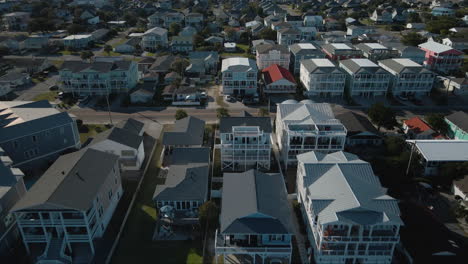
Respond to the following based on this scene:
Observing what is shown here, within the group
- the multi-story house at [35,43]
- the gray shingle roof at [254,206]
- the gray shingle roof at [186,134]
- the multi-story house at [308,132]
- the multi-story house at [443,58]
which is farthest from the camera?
the multi-story house at [35,43]

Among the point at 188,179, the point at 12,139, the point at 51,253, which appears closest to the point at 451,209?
the point at 188,179

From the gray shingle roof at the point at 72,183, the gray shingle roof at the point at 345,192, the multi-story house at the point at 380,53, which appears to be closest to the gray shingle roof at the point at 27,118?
the gray shingle roof at the point at 72,183

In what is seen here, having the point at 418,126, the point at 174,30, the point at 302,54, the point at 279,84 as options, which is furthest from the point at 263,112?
the point at 174,30

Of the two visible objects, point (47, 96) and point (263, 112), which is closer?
point (263, 112)

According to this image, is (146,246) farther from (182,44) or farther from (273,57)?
(182,44)

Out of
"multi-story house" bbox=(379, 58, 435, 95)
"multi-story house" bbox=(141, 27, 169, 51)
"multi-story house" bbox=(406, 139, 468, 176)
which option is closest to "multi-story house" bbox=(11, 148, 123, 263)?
"multi-story house" bbox=(406, 139, 468, 176)

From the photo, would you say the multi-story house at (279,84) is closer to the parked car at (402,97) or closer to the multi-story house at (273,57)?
the multi-story house at (273,57)

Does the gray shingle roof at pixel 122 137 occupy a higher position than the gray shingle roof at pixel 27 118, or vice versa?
the gray shingle roof at pixel 27 118
